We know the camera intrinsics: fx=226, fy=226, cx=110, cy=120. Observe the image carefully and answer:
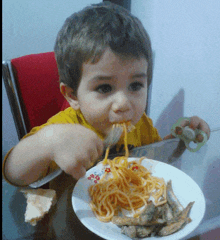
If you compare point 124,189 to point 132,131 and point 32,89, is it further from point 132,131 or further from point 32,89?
point 32,89

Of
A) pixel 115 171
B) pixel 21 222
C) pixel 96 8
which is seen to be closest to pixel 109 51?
pixel 96 8

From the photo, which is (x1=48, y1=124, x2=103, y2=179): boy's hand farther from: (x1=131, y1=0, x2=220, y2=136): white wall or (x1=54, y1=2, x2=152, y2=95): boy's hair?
(x1=131, y1=0, x2=220, y2=136): white wall

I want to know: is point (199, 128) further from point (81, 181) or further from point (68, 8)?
point (68, 8)

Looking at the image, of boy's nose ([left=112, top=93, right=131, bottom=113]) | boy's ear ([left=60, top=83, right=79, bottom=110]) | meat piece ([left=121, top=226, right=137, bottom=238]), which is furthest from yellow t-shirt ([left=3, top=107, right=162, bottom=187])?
meat piece ([left=121, top=226, right=137, bottom=238])

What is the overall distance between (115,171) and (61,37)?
41 centimetres

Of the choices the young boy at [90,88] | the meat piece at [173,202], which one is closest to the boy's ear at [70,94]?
the young boy at [90,88]

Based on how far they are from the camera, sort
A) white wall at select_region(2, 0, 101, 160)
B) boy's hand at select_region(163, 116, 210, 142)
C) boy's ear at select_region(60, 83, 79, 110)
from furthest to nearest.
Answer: white wall at select_region(2, 0, 101, 160)
boy's hand at select_region(163, 116, 210, 142)
boy's ear at select_region(60, 83, 79, 110)

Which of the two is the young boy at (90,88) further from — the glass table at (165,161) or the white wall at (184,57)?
the white wall at (184,57)

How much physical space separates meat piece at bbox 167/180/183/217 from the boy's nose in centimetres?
21

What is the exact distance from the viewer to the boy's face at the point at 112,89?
54 centimetres

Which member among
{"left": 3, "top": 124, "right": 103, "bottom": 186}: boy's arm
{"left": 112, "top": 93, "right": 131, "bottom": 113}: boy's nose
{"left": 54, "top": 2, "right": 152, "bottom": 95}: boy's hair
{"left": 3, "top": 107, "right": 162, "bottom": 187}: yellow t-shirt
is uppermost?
{"left": 54, "top": 2, "right": 152, "bottom": 95}: boy's hair

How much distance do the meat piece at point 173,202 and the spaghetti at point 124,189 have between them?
11 millimetres

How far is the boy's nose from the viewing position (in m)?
0.56

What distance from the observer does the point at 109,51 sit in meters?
0.55
